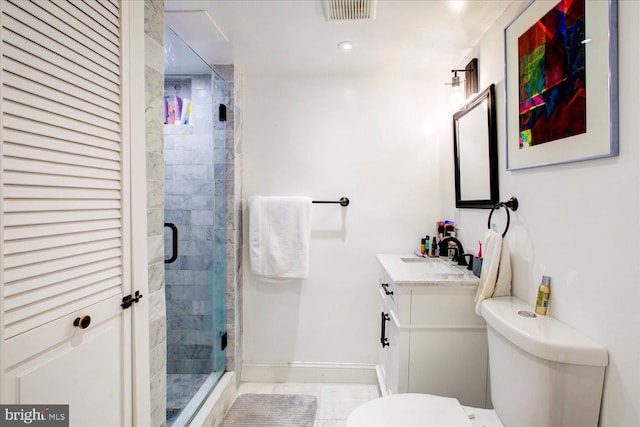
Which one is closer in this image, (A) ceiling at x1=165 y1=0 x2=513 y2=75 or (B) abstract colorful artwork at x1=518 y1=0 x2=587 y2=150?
(B) abstract colorful artwork at x1=518 y1=0 x2=587 y2=150

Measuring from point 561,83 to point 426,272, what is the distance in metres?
0.98

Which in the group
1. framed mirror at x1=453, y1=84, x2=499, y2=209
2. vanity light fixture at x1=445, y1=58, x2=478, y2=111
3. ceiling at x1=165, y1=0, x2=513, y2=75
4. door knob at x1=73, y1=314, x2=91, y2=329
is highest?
ceiling at x1=165, y1=0, x2=513, y2=75

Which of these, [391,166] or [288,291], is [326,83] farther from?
[288,291]

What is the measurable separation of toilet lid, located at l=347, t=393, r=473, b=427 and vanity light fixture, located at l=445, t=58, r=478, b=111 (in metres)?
1.56

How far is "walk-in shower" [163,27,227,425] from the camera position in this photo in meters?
2.02

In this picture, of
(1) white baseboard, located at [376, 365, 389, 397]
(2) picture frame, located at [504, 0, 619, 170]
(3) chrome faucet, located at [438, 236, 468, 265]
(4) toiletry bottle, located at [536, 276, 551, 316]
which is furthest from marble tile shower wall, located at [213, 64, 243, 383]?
(4) toiletry bottle, located at [536, 276, 551, 316]

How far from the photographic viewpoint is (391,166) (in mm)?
2174

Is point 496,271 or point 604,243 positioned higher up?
point 604,243

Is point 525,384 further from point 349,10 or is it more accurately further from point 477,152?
point 349,10

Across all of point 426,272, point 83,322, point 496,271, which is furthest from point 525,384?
point 83,322

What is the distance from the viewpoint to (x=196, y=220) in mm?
2059

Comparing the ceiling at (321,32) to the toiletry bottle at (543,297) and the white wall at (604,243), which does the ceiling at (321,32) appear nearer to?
the white wall at (604,243)

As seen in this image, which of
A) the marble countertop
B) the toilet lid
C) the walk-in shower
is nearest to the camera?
the toilet lid

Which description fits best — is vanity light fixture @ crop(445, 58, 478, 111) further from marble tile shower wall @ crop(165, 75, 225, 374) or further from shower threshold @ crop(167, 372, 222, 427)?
shower threshold @ crop(167, 372, 222, 427)
